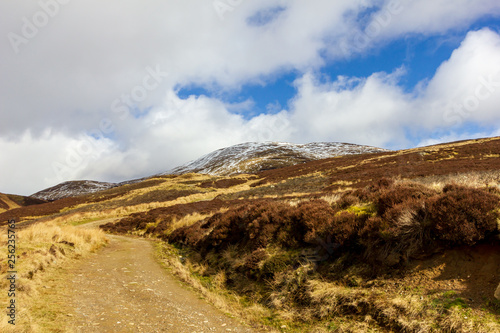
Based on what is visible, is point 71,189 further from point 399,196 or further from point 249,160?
point 399,196

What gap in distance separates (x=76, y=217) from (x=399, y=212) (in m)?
40.8

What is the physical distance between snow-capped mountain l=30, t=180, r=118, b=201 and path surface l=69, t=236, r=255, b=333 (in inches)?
6297

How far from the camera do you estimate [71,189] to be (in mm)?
159625

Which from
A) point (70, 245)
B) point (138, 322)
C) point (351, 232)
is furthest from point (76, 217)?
point (351, 232)

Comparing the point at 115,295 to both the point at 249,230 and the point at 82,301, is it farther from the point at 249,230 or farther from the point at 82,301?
the point at 249,230

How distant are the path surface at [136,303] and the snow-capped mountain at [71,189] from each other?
15995 centimetres

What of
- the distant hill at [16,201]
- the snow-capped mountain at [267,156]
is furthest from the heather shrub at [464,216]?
the distant hill at [16,201]

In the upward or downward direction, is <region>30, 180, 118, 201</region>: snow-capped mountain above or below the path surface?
above

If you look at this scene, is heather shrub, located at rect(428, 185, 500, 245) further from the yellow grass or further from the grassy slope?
the yellow grass

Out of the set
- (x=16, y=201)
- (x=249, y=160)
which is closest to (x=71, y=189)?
(x=16, y=201)

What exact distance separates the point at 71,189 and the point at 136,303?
615 feet

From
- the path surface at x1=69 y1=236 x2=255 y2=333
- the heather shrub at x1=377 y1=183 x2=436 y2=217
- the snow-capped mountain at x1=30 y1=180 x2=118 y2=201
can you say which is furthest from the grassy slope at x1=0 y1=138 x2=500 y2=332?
the snow-capped mountain at x1=30 y1=180 x2=118 y2=201

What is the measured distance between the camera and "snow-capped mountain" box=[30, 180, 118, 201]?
150413 mm

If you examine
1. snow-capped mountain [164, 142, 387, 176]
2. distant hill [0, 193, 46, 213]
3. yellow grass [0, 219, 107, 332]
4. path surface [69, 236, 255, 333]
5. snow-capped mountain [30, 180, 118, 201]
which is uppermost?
snow-capped mountain [164, 142, 387, 176]
